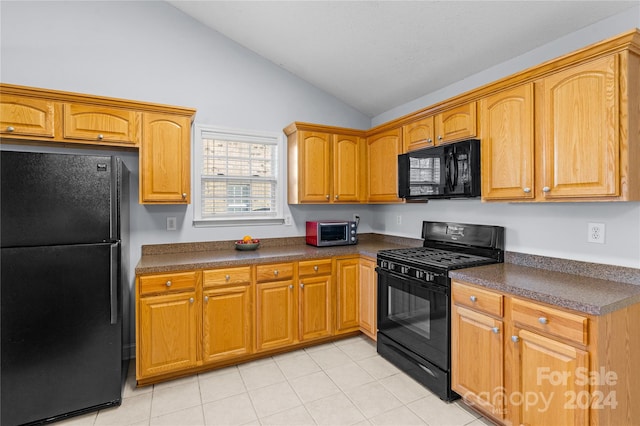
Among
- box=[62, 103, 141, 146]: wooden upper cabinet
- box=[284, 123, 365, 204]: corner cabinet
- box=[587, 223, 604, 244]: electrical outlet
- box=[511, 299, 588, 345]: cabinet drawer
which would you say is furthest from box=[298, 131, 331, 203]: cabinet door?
box=[587, 223, 604, 244]: electrical outlet

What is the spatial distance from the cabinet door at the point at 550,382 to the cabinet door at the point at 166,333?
2.20m

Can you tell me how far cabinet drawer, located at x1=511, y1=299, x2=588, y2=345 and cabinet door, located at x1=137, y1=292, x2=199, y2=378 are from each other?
2.20 m

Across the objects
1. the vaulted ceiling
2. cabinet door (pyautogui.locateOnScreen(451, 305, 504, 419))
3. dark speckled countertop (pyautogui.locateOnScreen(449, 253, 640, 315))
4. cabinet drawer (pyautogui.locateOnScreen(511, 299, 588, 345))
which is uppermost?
the vaulted ceiling

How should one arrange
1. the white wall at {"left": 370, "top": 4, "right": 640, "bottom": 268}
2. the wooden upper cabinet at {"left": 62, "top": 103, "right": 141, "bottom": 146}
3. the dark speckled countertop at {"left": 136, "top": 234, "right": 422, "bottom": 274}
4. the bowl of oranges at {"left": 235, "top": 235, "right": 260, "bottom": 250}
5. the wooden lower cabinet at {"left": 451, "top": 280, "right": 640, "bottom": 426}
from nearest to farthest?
1. the wooden lower cabinet at {"left": 451, "top": 280, "right": 640, "bottom": 426}
2. the white wall at {"left": 370, "top": 4, "right": 640, "bottom": 268}
3. the wooden upper cabinet at {"left": 62, "top": 103, "right": 141, "bottom": 146}
4. the dark speckled countertop at {"left": 136, "top": 234, "right": 422, "bottom": 274}
5. the bowl of oranges at {"left": 235, "top": 235, "right": 260, "bottom": 250}

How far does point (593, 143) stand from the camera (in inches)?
67.9

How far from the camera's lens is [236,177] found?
130 inches

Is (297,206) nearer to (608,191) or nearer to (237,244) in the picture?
(237,244)

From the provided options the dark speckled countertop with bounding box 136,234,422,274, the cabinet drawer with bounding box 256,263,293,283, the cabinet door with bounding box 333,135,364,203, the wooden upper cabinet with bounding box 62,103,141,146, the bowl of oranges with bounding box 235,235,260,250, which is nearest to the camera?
the wooden upper cabinet with bounding box 62,103,141,146

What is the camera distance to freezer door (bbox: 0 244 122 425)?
1.93 metres

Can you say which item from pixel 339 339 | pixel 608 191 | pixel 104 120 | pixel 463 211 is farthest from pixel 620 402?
pixel 104 120

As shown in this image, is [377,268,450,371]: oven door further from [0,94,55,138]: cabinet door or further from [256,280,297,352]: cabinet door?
[0,94,55,138]: cabinet door

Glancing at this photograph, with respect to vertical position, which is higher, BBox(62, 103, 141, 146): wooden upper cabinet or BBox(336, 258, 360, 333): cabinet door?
BBox(62, 103, 141, 146): wooden upper cabinet

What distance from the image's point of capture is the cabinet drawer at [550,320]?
58.7 inches

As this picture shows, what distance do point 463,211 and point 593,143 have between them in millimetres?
1218
